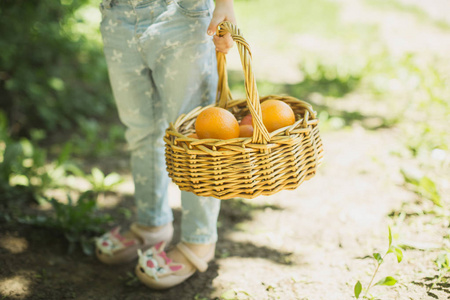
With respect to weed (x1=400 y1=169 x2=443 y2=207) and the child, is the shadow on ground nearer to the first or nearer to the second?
the child

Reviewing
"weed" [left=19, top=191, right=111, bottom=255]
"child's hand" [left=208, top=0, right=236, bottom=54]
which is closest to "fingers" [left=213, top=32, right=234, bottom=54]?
"child's hand" [left=208, top=0, right=236, bottom=54]

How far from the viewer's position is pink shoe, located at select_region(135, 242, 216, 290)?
1628mm

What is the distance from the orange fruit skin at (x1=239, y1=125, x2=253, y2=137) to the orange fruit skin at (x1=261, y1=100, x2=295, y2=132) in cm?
6

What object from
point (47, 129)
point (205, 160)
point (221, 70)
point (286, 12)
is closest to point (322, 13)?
point (286, 12)

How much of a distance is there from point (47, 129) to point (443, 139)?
2.85m

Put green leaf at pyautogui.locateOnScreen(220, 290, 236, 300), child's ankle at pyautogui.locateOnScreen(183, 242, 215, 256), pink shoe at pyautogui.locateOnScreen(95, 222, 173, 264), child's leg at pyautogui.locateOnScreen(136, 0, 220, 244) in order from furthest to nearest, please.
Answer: pink shoe at pyautogui.locateOnScreen(95, 222, 173, 264) < child's ankle at pyautogui.locateOnScreen(183, 242, 215, 256) < green leaf at pyautogui.locateOnScreen(220, 290, 236, 300) < child's leg at pyautogui.locateOnScreen(136, 0, 220, 244)

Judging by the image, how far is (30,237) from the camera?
1.92m

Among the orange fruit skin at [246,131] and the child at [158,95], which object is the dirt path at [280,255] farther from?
the orange fruit skin at [246,131]

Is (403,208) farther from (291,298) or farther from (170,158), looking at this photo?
(170,158)

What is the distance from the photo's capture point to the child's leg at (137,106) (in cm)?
156

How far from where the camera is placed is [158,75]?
158cm

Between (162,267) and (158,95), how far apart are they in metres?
0.72

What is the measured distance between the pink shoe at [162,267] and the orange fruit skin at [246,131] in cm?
60

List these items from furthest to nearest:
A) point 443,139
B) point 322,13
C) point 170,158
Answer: point 322,13
point 443,139
point 170,158
